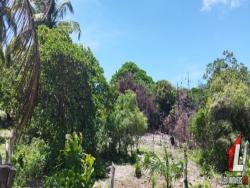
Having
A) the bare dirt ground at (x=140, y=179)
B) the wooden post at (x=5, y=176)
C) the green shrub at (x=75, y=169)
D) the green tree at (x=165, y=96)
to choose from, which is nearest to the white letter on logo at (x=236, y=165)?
the wooden post at (x=5, y=176)

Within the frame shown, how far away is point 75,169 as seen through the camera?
16.4 metres

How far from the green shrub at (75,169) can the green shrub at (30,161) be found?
1.86m

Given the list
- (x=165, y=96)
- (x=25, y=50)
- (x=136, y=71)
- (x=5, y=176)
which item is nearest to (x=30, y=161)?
(x=5, y=176)

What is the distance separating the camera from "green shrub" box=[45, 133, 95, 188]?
1595 centimetres

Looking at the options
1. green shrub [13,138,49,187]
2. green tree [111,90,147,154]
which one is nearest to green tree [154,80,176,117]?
green tree [111,90,147,154]

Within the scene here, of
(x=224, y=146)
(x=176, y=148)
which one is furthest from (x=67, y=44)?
(x=176, y=148)

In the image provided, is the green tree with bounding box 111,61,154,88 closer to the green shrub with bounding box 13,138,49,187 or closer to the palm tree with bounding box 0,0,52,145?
the green shrub with bounding box 13,138,49,187

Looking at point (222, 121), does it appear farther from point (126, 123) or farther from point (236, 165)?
point (236, 165)

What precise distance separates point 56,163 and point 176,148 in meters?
11.2

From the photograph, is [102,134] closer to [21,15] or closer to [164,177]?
[164,177]

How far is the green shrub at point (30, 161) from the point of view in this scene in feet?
59.7

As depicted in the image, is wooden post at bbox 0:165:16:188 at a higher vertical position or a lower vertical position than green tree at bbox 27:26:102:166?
lower

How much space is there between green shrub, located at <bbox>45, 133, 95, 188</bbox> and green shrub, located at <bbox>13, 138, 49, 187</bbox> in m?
1.86

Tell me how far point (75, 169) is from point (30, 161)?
360 cm
